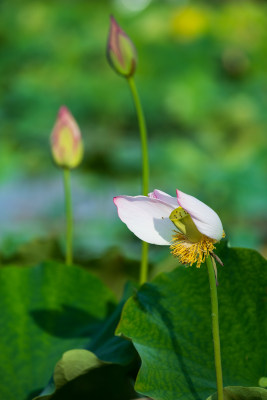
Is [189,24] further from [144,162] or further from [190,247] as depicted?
[190,247]

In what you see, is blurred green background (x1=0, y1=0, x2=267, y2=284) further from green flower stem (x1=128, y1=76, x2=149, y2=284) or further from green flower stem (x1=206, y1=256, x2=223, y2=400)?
green flower stem (x1=206, y1=256, x2=223, y2=400)

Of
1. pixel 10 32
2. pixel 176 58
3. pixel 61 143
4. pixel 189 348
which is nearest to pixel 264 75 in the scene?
pixel 176 58

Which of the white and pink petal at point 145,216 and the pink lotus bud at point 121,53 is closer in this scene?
the white and pink petal at point 145,216

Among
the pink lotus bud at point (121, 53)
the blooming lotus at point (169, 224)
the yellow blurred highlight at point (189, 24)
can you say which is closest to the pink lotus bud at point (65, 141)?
the pink lotus bud at point (121, 53)

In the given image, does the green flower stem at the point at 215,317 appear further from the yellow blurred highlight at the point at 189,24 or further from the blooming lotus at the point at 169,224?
the yellow blurred highlight at the point at 189,24

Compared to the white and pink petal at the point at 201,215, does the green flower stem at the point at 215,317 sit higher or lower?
lower

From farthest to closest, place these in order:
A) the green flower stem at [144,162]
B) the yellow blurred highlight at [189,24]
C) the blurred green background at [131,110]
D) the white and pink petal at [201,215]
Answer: the yellow blurred highlight at [189,24] < the blurred green background at [131,110] < the green flower stem at [144,162] < the white and pink petal at [201,215]

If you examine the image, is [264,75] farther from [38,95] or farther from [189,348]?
[189,348]

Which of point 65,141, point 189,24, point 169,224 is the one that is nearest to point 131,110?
point 189,24

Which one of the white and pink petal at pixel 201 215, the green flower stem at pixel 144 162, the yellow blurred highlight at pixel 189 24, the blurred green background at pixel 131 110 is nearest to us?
the white and pink petal at pixel 201 215
